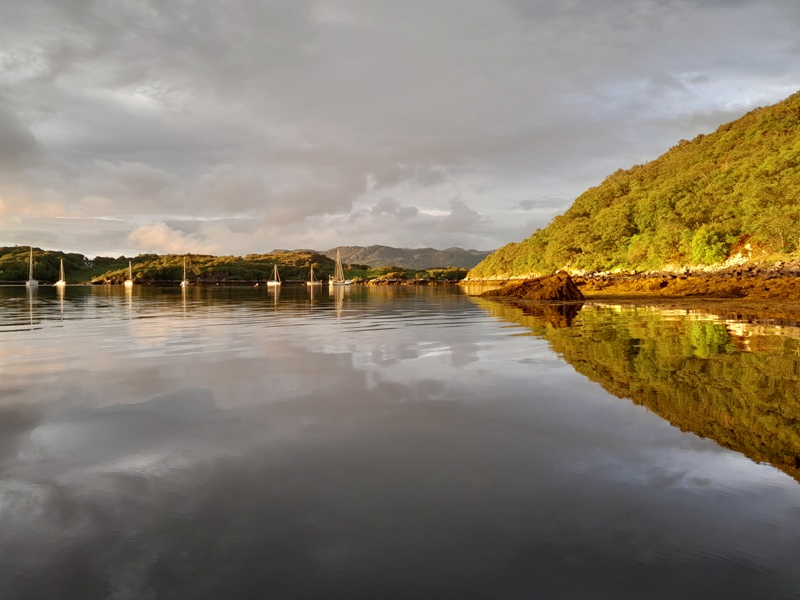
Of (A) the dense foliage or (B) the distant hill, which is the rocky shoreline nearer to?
(B) the distant hill

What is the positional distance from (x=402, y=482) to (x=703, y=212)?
320 feet

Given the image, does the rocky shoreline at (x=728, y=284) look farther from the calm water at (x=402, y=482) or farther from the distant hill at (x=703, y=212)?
A: the calm water at (x=402, y=482)

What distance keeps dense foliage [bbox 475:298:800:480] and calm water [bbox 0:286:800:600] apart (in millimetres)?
73

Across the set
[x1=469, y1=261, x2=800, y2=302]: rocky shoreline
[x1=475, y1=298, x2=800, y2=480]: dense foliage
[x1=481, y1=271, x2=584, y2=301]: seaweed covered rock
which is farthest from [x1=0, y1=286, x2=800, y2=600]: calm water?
[x1=469, y1=261, x2=800, y2=302]: rocky shoreline

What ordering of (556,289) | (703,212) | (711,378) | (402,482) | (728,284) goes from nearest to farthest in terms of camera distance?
(402,482), (711,378), (556,289), (728,284), (703,212)

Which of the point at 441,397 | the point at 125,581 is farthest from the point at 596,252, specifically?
the point at 125,581

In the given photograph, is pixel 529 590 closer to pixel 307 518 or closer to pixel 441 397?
pixel 307 518

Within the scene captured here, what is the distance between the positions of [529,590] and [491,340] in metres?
16.7

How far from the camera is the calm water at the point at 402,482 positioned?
3.94 meters

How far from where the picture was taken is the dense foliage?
24.7 ft

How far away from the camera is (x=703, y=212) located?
8638cm

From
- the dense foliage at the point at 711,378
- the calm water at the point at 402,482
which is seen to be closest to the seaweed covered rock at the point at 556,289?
Result: the dense foliage at the point at 711,378

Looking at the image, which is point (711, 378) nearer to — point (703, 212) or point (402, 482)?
point (402, 482)

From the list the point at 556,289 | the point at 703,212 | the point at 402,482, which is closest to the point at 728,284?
the point at 556,289
